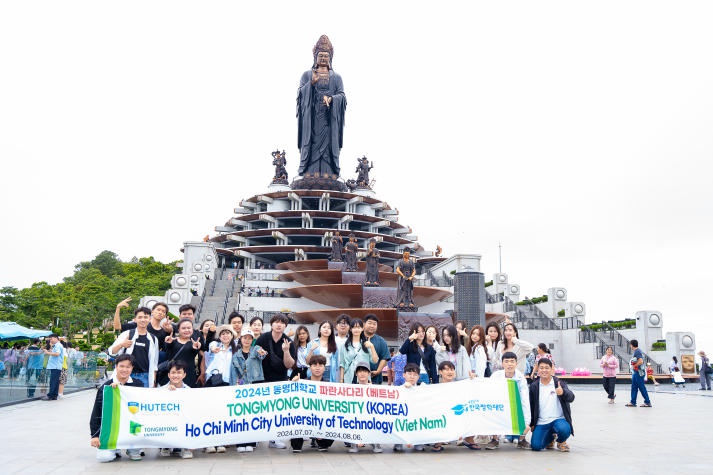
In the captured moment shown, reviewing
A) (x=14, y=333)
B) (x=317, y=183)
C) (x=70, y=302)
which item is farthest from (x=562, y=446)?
(x=70, y=302)

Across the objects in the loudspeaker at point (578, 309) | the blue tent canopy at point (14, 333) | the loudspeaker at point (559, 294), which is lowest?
the blue tent canopy at point (14, 333)

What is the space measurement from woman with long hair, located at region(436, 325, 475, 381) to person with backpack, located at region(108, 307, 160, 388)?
4.07 m

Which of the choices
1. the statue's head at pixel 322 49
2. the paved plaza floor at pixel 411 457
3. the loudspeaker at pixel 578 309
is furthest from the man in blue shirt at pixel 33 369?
the statue's head at pixel 322 49

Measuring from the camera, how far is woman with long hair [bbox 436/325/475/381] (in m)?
8.87

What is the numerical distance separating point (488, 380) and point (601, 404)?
8242mm

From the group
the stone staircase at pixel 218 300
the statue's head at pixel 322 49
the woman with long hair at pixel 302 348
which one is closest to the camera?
the woman with long hair at pixel 302 348

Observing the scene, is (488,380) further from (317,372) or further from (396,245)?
(396,245)

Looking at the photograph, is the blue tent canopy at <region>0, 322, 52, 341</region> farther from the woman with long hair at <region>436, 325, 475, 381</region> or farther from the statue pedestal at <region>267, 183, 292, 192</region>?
the statue pedestal at <region>267, 183, 292, 192</region>

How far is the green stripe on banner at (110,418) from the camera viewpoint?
6906 mm

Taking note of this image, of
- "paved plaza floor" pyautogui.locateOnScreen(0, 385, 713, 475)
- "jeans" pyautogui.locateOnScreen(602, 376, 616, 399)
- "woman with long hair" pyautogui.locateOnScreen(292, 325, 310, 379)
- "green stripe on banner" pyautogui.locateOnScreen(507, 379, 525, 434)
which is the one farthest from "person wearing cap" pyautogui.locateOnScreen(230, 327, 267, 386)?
"jeans" pyautogui.locateOnScreen(602, 376, 616, 399)

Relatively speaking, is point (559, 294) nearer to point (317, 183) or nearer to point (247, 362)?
point (317, 183)

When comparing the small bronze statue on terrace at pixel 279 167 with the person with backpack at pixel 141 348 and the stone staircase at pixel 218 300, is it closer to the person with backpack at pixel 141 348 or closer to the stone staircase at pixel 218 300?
the stone staircase at pixel 218 300

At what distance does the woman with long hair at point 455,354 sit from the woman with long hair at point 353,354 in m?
1.17

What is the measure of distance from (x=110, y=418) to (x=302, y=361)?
104 inches
